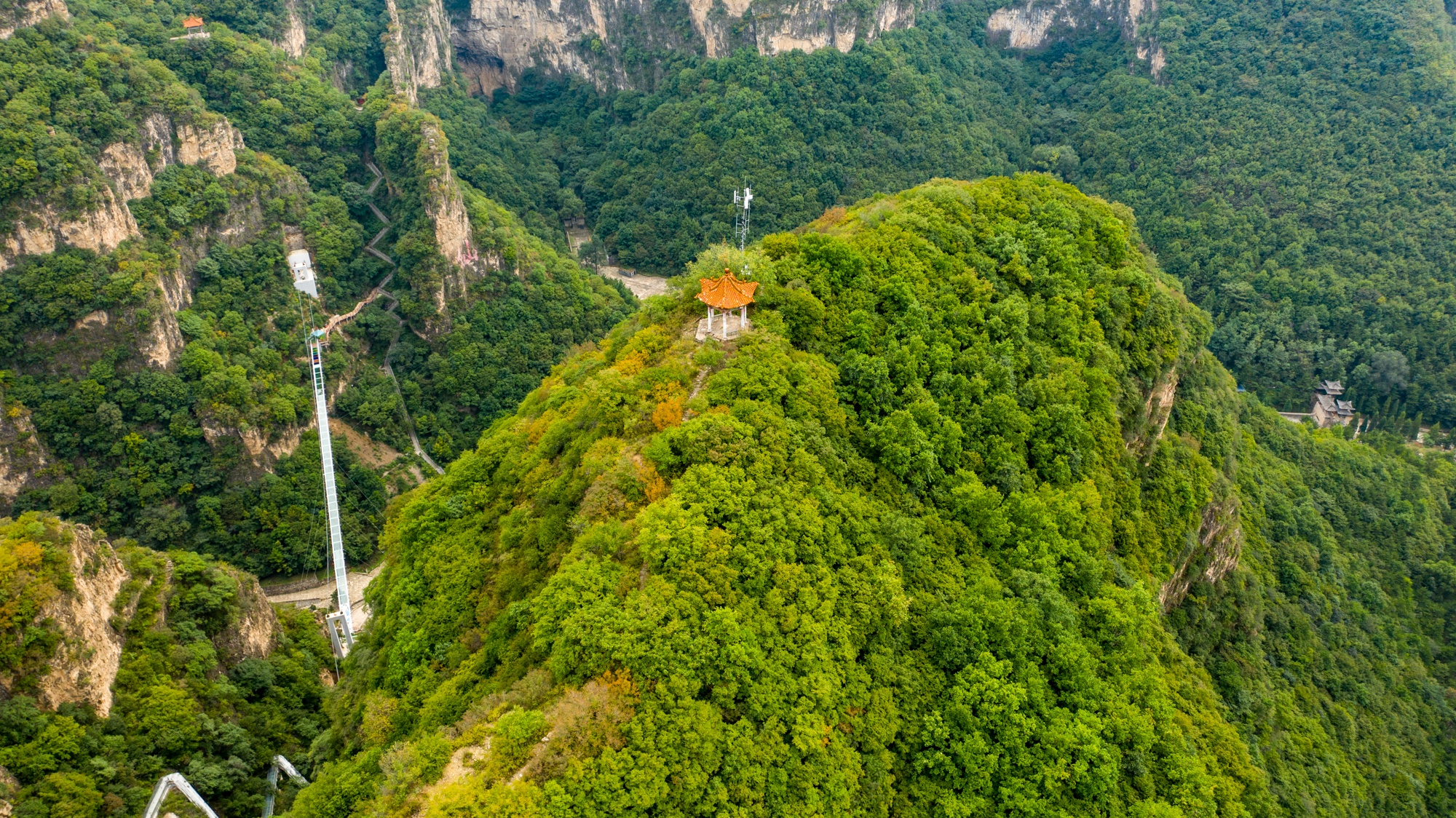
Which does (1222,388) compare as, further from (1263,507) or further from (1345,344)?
(1345,344)

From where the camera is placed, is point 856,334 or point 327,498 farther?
point 327,498

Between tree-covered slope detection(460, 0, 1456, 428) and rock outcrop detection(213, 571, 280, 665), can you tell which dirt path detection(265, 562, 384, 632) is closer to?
rock outcrop detection(213, 571, 280, 665)

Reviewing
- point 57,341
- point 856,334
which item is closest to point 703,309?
point 856,334

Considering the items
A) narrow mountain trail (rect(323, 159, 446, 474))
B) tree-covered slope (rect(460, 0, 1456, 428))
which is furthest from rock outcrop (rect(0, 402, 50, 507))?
tree-covered slope (rect(460, 0, 1456, 428))

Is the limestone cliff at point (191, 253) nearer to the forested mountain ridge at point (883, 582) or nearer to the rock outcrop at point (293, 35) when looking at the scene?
the rock outcrop at point (293, 35)

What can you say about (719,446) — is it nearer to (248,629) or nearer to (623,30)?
(248,629)

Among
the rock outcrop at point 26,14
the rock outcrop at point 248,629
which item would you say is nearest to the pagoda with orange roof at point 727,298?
the rock outcrop at point 248,629
